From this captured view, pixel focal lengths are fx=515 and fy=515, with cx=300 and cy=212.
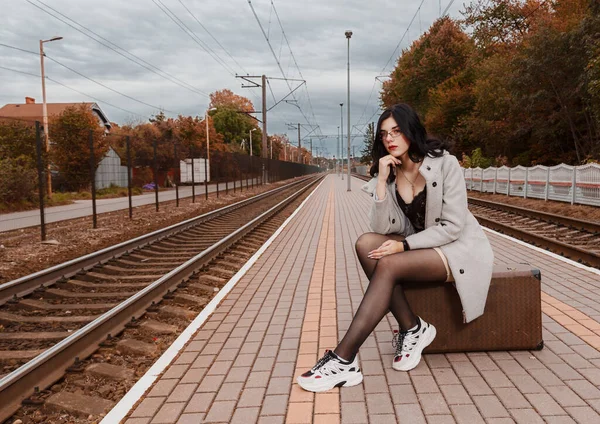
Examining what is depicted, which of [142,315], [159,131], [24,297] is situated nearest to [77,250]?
[24,297]

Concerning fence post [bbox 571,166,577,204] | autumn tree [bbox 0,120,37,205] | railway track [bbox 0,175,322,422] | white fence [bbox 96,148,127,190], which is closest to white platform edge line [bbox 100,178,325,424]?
railway track [bbox 0,175,322,422]

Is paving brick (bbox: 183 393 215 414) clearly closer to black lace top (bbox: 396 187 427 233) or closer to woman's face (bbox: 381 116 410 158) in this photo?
black lace top (bbox: 396 187 427 233)

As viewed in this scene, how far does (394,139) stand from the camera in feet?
11.4

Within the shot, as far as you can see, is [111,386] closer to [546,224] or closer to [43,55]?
[546,224]

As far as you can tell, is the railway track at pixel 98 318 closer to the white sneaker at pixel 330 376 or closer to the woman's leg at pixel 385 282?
the white sneaker at pixel 330 376

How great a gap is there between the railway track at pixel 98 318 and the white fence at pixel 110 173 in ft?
21.3

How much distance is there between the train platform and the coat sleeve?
0.92m

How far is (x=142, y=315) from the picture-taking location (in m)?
5.08

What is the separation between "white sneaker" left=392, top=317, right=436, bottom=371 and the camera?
141 inches

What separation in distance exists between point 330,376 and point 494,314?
132 centimetres

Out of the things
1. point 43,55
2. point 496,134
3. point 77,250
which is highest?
point 43,55

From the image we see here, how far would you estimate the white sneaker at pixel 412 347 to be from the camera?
3.57 m

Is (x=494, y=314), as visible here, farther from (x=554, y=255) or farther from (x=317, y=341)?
Result: (x=554, y=255)

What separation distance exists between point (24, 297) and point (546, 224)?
35.0 ft
